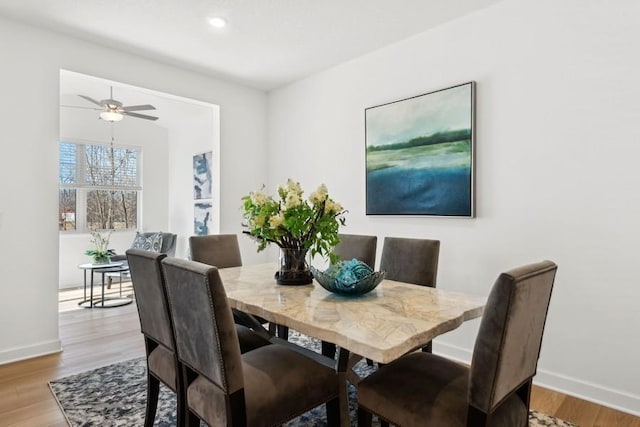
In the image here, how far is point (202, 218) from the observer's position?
5.75m

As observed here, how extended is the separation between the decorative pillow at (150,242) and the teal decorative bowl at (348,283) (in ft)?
13.1

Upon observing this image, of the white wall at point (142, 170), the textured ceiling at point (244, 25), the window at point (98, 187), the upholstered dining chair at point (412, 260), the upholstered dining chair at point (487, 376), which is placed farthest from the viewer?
the window at point (98, 187)

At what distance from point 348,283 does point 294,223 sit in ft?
1.36

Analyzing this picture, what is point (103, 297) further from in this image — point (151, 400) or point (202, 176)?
point (151, 400)

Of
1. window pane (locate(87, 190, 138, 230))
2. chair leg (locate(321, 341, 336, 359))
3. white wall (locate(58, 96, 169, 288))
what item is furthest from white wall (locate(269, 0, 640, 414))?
window pane (locate(87, 190, 138, 230))

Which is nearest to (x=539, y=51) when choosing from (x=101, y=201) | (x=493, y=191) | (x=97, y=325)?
(x=493, y=191)

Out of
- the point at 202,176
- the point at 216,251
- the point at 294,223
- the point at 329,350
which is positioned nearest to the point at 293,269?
the point at 294,223

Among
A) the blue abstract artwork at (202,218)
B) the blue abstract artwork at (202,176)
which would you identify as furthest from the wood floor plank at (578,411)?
the blue abstract artwork at (202,176)

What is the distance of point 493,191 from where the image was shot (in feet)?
8.79

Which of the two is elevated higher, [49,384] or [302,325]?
[302,325]

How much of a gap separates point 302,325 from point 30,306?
105 inches

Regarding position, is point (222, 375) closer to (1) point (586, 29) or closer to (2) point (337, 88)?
(1) point (586, 29)

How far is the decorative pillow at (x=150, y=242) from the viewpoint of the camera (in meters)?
5.25

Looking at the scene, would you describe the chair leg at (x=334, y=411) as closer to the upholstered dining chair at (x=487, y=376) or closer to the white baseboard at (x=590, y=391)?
the upholstered dining chair at (x=487, y=376)
